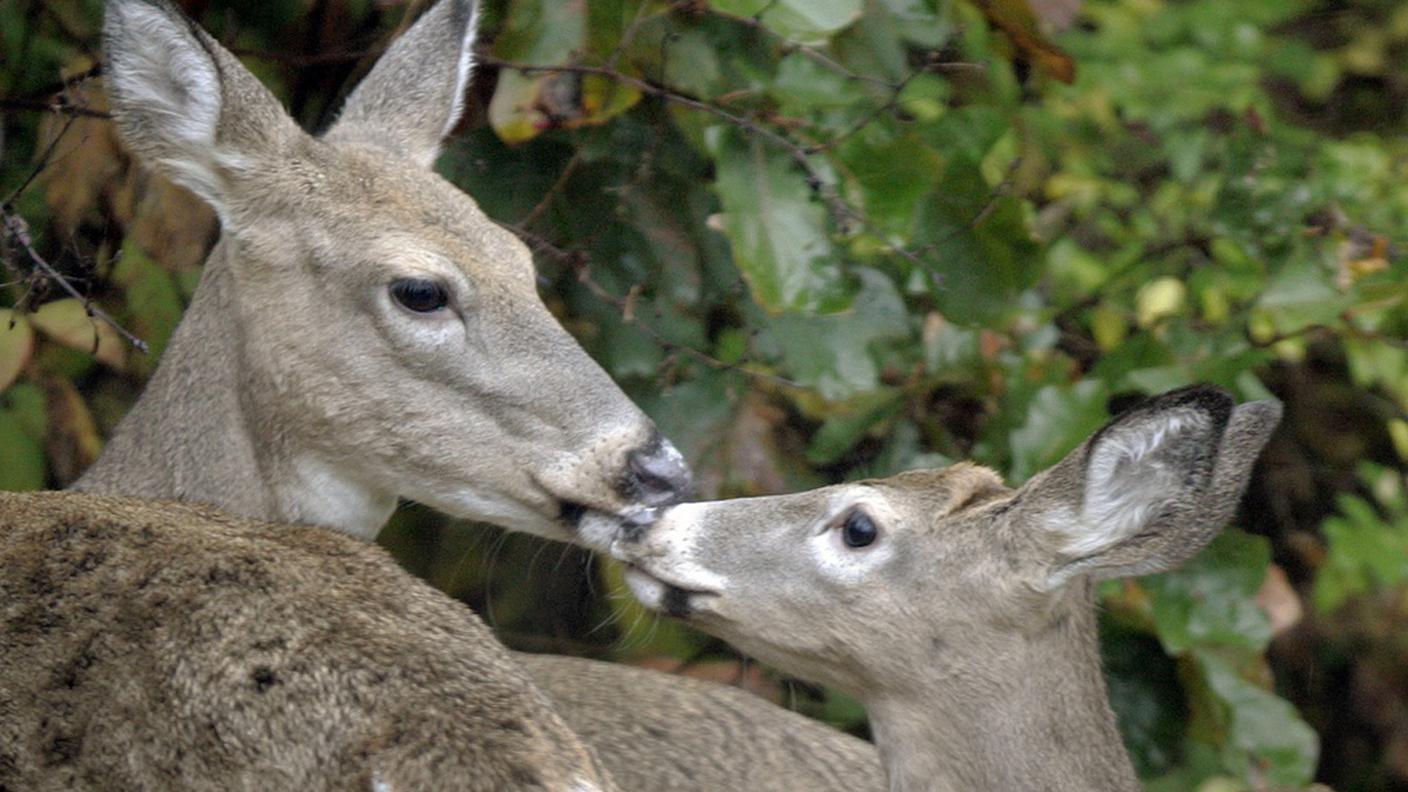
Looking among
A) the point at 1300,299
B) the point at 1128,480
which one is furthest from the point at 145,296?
the point at 1300,299

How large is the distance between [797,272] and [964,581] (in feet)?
3.32

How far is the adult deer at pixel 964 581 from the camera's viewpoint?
12.4ft

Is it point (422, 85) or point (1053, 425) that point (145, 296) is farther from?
point (1053, 425)

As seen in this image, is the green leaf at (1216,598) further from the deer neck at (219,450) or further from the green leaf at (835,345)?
the deer neck at (219,450)

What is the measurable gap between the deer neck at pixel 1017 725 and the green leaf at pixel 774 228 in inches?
42.1

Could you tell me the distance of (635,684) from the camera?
4.82 meters

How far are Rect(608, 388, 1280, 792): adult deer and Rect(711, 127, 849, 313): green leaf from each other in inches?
23.2

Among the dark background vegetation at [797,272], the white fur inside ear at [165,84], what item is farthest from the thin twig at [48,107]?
the white fur inside ear at [165,84]

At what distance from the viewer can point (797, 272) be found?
4727mm

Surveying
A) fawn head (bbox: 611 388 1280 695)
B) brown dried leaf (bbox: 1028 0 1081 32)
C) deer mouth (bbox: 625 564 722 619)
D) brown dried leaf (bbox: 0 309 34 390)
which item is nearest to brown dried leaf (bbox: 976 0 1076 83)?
brown dried leaf (bbox: 1028 0 1081 32)

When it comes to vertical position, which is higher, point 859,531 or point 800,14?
point 800,14

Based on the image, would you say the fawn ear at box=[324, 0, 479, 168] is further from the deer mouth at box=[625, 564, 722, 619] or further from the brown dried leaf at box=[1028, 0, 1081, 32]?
the brown dried leaf at box=[1028, 0, 1081, 32]

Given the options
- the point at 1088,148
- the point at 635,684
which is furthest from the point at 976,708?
the point at 1088,148

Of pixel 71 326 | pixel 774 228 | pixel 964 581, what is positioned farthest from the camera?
pixel 774 228
